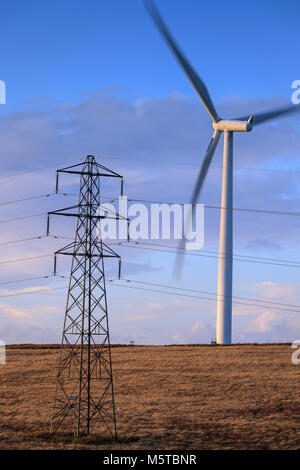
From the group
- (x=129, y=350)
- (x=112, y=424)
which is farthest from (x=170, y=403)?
(x=129, y=350)

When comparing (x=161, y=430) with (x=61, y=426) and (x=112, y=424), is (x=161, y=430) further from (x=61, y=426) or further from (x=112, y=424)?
(x=61, y=426)

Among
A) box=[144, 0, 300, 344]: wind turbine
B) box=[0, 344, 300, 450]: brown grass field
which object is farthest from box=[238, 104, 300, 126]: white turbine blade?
box=[0, 344, 300, 450]: brown grass field

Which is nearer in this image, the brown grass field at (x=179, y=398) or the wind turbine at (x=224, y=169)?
the brown grass field at (x=179, y=398)

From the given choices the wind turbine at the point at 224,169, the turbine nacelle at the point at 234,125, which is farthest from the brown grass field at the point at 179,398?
the turbine nacelle at the point at 234,125

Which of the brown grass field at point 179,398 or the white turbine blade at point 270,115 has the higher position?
the white turbine blade at point 270,115

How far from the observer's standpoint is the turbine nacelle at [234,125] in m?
95.4

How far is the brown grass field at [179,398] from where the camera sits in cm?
4928

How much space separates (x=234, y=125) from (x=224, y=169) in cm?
684

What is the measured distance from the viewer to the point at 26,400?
6550 cm

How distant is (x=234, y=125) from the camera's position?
314 ft

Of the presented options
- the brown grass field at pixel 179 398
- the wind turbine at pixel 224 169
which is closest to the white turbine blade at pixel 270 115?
the wind turbine at pixel 224 169

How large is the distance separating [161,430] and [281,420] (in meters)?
12.0

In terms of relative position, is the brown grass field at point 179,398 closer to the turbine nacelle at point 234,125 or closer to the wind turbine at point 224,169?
the wind turbine at point 224,169

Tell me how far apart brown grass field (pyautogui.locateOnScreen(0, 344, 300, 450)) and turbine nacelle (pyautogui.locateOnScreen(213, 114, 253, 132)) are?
109ft
